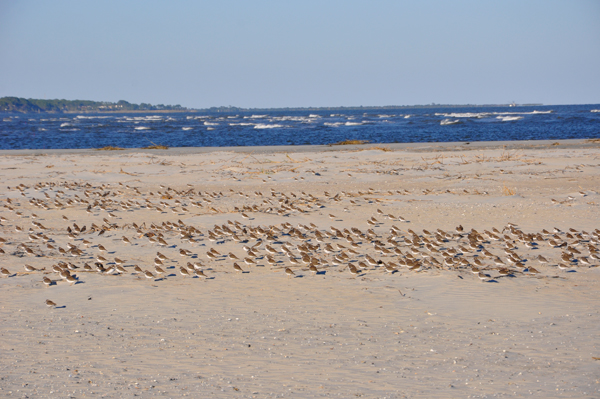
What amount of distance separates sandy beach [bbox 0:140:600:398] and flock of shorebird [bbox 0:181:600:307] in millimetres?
54

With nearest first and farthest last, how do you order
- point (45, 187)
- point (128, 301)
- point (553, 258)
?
point (128, 301)
point (553, 258)
point (45, 187)

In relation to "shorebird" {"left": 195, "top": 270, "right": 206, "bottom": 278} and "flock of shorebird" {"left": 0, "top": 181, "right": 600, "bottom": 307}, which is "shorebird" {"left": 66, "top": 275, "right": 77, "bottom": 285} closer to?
"flock of shorebird" {"left": 0, "top": 181, "right": 600, "bottom": 307}

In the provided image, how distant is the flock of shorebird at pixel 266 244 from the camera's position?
8711 mm

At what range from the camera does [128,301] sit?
7324 mm

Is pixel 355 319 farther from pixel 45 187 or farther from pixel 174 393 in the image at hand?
pixel 45 187

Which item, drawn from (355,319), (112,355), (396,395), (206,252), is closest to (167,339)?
(112,355)

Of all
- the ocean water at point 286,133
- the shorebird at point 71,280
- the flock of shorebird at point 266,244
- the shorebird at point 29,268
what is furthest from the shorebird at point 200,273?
the ocean water at point 286,133

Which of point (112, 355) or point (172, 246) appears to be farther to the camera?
point (172, 246)

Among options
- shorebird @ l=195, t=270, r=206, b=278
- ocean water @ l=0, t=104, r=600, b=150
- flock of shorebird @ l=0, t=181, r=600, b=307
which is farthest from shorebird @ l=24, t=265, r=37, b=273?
ocean water @ l=0, t=104, r=600, b=150

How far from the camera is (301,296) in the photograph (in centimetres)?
757

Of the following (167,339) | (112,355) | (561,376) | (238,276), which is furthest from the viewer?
(238,276)

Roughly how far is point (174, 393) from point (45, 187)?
1496 cm

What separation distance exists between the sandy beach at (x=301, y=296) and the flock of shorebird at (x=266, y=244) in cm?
5

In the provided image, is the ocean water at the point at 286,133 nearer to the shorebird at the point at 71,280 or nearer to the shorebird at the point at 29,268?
the shorebird at the point at 29,268
